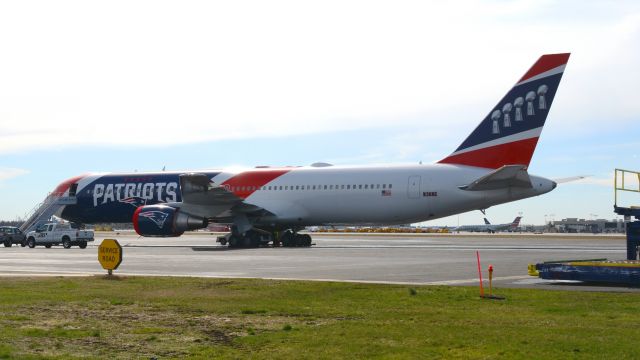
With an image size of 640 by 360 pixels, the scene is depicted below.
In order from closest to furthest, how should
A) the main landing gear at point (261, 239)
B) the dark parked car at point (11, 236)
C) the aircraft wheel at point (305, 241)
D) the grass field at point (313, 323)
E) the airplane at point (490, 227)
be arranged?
the grass field at point (313, 323) → the main landing gear at point (261, 239) → the aircraft wheel at point (305, 241) → the dark parked car at point (11, 236) → the airplane at point (490, 227)

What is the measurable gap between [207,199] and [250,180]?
467 cm

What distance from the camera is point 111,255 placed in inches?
866

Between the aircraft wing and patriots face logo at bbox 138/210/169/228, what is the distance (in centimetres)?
135

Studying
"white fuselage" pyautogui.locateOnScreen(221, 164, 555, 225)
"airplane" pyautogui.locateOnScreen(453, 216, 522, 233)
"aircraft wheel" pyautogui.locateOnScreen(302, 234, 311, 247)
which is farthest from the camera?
"airplane" pyautogui.locateOnScreen(453, 216, 522, 233)

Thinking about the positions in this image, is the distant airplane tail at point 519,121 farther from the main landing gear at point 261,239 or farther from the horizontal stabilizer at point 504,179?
the main landing gear at point 261,239

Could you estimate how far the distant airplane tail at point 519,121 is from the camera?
1490 inches

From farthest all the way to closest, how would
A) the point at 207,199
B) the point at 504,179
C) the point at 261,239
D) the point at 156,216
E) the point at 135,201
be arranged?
the point at 135,201, the point at 261,239, the point at 207,199, the point at 156,216, the point at 504,179

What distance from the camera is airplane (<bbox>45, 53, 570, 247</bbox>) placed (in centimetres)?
3812

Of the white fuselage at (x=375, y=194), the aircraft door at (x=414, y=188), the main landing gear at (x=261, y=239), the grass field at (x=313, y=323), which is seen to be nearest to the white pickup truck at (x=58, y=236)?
the main landing gear at (x=261, y=239)

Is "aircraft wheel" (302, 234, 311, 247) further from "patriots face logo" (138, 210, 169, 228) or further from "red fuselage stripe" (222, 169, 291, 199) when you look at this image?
"patriots face logo" (138, 210, 169, 228)

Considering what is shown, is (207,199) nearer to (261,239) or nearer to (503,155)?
(261,239)

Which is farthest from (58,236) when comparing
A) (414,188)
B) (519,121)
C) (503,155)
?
(519,121)

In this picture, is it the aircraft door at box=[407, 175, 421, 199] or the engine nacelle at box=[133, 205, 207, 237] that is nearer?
the aircraft door at box=[407, 175, 421, 199]

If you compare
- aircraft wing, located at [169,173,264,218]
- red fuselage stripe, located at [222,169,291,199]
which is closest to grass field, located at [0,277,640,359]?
aircraft wing, located at [169,173,264,218]
